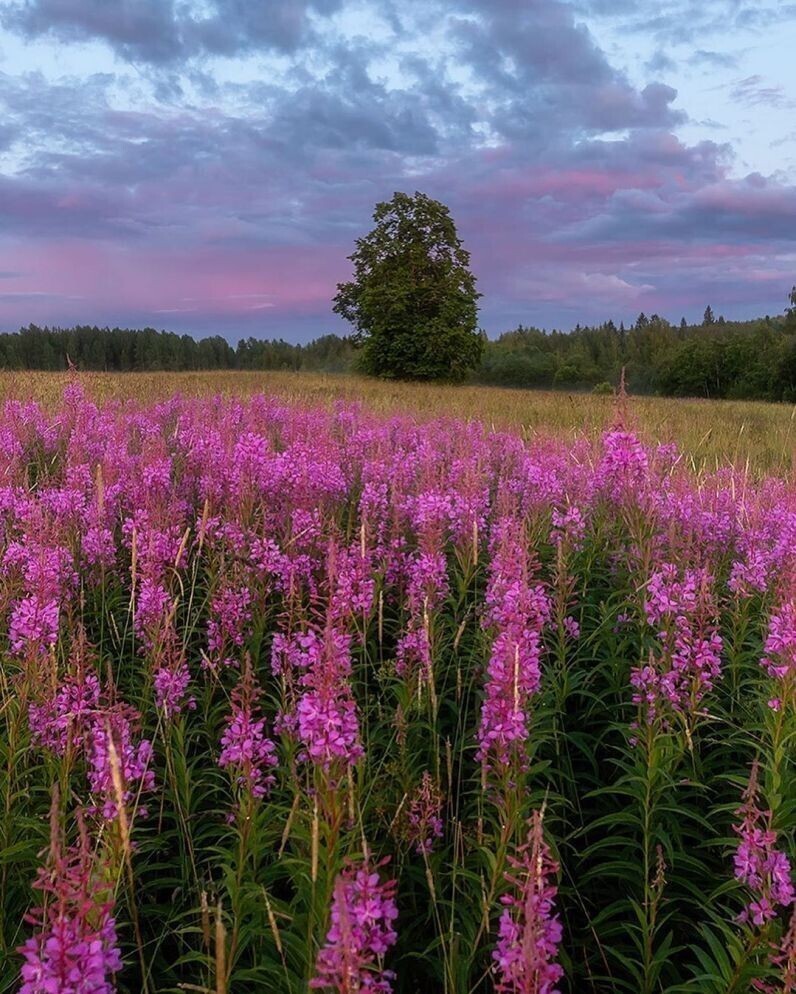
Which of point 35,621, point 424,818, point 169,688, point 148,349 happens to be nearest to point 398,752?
point 424,818

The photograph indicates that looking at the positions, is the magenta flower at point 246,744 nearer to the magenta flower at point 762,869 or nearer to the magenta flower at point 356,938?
the magenta flower at point 356,938

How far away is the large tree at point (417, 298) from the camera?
151 feet

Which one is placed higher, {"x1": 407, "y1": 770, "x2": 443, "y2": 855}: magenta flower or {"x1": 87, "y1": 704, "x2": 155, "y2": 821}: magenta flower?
{"x1": 87, "y1": 704, "x2": 155, "y2": 821}: magenta flower

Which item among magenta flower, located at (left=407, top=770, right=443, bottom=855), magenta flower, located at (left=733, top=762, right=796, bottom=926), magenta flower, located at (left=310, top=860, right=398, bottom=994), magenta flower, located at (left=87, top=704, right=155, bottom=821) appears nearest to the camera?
magenta flower, located at (left=310, top=860, right=398, bottom=994)

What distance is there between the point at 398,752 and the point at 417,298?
149 feet

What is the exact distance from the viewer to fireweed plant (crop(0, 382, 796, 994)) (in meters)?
2.12

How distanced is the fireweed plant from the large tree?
41.0 metres

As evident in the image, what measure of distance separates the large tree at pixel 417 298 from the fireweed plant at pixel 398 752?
134ft

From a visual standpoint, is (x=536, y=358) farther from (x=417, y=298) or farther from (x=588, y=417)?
(x=588, y=417)

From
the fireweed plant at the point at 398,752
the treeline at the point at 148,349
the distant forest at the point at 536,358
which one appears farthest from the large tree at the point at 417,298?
the fireweed plant at the point at 398,752

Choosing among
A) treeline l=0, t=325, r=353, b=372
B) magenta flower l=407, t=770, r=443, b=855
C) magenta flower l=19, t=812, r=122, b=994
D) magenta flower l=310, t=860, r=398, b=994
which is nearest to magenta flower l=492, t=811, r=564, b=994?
magenta flower l=310, t=860, r=398, b=994

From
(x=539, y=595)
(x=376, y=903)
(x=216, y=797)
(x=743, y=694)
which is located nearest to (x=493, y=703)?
(x=376, y=903)

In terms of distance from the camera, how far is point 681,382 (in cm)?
10062

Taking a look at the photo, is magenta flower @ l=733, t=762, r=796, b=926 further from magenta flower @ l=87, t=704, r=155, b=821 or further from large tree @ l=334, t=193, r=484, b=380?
large tree @ l=334, t=193, r=484, b=380
